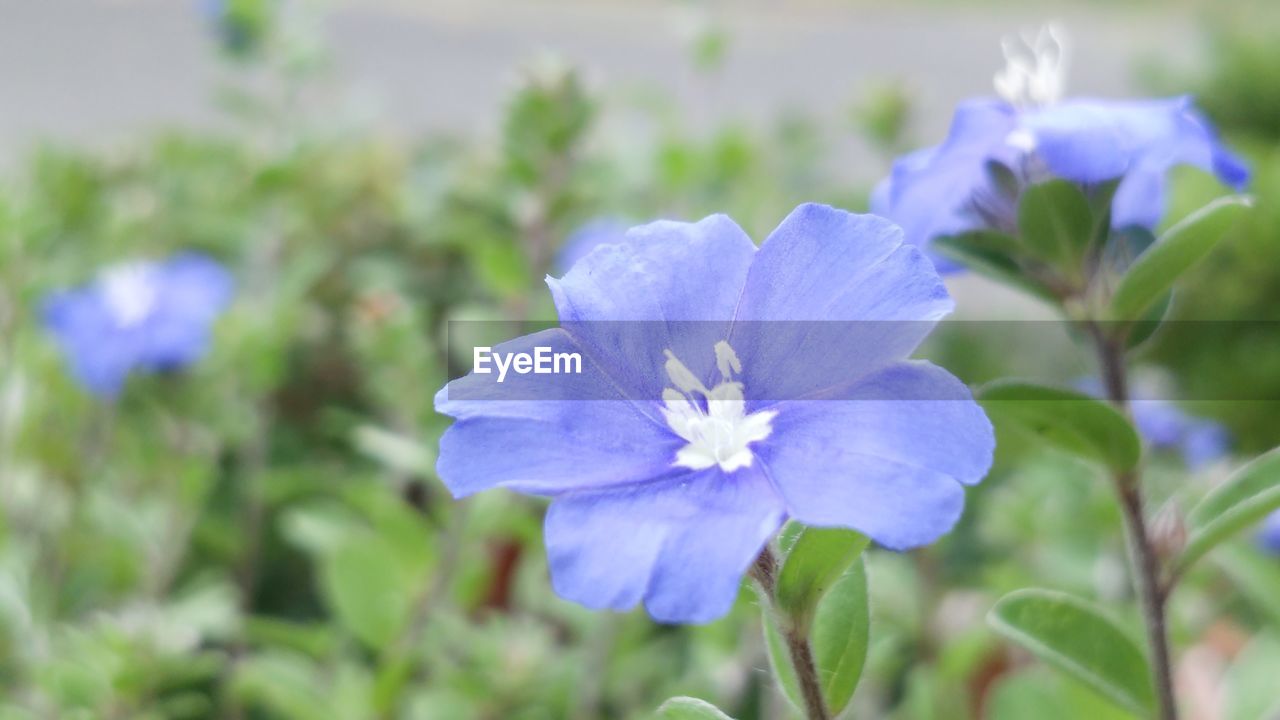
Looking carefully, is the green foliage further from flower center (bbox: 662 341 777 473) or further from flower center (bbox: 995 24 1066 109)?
flower center (bbox: 662 341 777 473)

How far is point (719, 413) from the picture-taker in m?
0.54

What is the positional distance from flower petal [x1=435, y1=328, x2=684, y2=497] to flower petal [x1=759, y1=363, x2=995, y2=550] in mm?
61

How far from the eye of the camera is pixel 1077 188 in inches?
24.3

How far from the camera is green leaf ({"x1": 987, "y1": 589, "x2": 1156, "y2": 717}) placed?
647mm

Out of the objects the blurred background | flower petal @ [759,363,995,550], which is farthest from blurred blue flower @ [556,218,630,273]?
flower petal @ [759,363,995,550]

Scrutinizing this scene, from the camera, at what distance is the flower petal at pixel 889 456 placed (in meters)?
0.44

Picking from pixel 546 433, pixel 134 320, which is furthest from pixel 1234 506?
pixel 134 320

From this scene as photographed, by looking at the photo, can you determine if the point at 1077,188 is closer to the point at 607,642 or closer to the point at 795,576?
the point at 795,576

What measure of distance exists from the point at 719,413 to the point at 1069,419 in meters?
0.22

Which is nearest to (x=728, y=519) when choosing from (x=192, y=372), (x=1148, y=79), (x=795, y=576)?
(x=795, y=576)

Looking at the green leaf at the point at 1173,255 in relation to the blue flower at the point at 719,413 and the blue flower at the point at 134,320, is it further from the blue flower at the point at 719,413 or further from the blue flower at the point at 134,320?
the blue flower at the point at 134,320

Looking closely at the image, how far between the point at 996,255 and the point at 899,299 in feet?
0.71

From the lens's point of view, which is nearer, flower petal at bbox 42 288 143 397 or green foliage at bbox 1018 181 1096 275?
green foliage at bbox 1018 181 1096 275

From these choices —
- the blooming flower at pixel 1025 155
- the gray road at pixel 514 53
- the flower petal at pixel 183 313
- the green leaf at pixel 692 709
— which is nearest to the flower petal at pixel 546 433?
the green leaf at pixel 692 709
